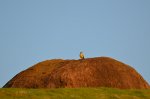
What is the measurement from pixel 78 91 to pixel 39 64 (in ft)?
29.6

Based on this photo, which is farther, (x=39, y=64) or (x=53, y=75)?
(x=39, y=64)

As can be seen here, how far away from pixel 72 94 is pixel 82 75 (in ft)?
16.9

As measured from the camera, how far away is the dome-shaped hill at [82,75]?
3173cm

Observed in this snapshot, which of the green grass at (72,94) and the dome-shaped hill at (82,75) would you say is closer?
the green grass at (72,94)

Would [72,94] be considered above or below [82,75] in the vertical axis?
below

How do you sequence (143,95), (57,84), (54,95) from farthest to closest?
(57,84)
(143,95)
(54,95)

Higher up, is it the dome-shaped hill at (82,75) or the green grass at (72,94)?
the dome-shaped hill at (82,75)

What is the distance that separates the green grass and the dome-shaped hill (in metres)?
3.27

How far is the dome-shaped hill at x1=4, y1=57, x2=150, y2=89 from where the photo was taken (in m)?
31.7

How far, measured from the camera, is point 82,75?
1260 inches

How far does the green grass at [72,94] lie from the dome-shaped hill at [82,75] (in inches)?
129

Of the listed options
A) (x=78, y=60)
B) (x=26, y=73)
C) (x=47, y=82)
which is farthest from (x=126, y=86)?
(x=26, y=73)

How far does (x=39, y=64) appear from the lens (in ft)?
118

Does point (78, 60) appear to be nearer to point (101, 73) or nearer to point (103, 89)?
point (101, 73)
